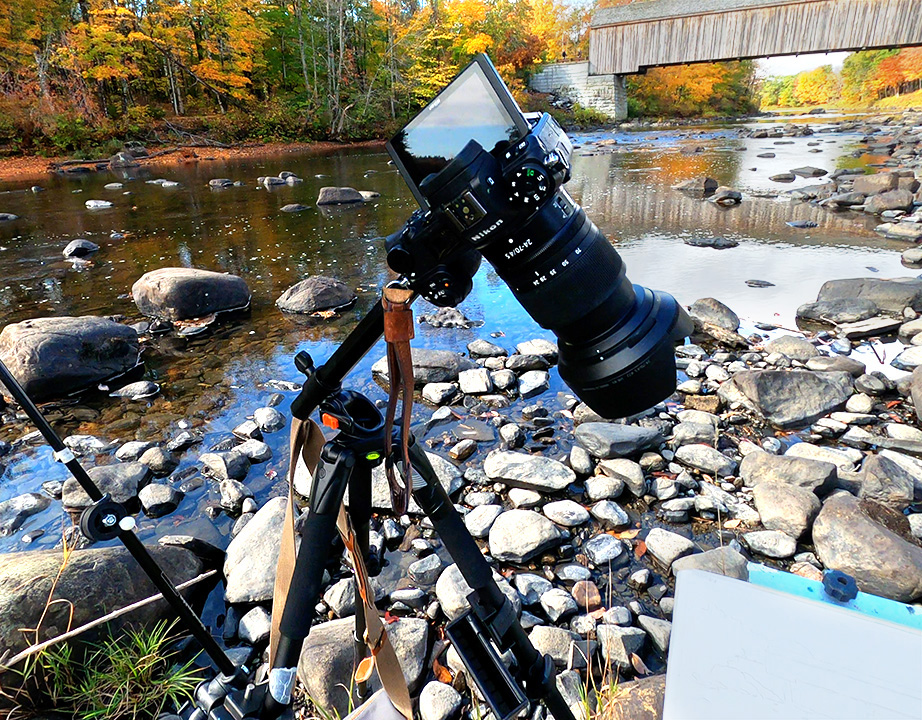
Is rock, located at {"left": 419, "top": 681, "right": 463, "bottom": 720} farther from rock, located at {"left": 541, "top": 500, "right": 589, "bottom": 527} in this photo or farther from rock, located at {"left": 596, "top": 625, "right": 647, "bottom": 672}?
rock, located at {"left": 541, "top": 500, "right": 589, "bottom": 527}

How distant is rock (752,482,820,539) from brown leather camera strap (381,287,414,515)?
1897 mm

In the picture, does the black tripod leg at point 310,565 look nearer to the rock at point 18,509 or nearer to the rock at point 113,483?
the rock at point 113,483

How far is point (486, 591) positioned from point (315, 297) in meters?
4.59

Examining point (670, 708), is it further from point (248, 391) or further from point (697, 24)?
point (697, 24)

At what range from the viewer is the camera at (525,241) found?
1.16 m

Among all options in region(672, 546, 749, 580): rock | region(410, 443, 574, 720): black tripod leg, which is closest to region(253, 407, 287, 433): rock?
region(410, 443, 574, 720): black tripod leg

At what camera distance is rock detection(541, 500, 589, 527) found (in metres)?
2.59

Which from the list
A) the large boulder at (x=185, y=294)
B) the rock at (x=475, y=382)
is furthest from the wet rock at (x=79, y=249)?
the rock at (x=475, y=382)

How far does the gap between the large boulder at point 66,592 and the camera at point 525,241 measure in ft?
5.72

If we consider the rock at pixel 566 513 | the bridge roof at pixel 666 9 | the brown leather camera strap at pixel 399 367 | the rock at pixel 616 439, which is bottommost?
the rock at pixel 566 513

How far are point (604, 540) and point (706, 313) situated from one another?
285 centimetres

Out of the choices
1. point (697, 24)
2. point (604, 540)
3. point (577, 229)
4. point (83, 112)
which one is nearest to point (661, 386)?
point (577, 229)

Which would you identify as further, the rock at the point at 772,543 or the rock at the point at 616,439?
the rock at the point at 616,439

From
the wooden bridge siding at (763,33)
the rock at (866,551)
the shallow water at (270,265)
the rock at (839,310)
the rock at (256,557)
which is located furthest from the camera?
the wooden bridge siding at (763,33)
